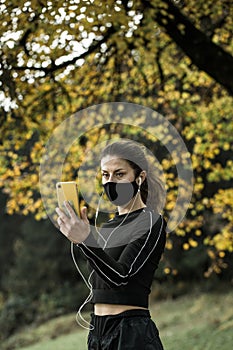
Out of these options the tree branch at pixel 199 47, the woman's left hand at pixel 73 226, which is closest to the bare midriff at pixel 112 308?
the woman's left hand at pixel 73 226

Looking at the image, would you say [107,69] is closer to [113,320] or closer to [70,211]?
[113,320]

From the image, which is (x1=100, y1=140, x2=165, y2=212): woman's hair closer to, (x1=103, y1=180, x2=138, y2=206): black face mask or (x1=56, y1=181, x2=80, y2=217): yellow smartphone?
(x1=103, y1=180, x2=138, y2=206): black face mask

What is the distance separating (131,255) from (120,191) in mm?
329

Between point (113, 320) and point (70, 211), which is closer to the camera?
point (70, 211)

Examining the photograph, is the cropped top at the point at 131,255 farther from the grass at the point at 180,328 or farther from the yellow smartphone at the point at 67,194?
the grass at the point at 180,328

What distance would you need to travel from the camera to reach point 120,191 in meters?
3.03

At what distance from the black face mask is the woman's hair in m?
0.06

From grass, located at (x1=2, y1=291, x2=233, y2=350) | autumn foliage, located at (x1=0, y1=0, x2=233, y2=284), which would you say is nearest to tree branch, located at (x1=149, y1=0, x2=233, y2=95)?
autumn foliage, located at (x1=0, y1=0, x2=233, y2=284)

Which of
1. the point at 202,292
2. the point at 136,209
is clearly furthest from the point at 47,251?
the point at 136,209

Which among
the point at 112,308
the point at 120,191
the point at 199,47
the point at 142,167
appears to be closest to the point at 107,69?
the point at 199,47

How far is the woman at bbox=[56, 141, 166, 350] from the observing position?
9.47 ft

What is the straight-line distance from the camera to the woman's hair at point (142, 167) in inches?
120

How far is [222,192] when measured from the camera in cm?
844

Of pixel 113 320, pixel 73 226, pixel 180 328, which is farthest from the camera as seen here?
pixel 180 328
